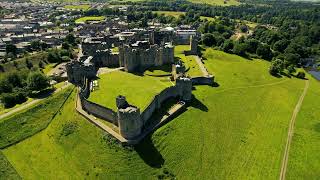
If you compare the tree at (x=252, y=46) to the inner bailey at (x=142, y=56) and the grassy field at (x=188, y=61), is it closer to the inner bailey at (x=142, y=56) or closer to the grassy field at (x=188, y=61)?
the grassy field at (x=188, y=61)

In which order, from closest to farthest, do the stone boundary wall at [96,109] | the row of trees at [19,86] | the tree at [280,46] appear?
the stone boundary wall at [96,109]
the row of trees at [19,86]
the tree at [280,46]

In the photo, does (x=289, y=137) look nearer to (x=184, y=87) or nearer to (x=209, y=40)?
(x=184, y=87)

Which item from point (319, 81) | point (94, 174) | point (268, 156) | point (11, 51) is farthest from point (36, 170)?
point (319, 81)

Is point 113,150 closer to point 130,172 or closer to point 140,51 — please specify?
point 130,172

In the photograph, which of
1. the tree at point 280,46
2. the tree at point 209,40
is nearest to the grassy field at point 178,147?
the tree at point 209,40

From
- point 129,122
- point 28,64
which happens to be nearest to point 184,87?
point 129,122
